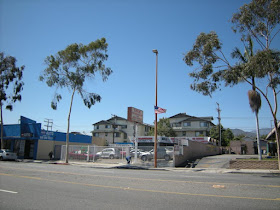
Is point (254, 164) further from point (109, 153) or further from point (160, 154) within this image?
point (109, 153)

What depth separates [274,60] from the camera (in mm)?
15547

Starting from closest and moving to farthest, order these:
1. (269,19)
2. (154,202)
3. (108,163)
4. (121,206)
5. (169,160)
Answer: (121,206) < (154,202) < (269,19) < (169,160) < (108,163)

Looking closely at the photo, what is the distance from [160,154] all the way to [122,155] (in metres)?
4.39

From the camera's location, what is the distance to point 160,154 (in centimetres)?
2552

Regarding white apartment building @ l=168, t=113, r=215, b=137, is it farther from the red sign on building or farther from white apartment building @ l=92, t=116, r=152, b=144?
the red sign on building

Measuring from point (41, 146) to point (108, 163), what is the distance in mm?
13276

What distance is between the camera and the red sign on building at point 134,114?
26.4m

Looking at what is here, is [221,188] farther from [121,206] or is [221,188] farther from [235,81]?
[235,81]

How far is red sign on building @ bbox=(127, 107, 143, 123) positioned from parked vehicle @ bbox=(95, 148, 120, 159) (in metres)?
4.12

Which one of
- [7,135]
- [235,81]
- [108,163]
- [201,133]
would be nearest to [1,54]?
[7,135]

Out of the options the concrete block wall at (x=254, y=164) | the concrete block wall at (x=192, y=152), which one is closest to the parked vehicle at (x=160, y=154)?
the concrete block wall at (x=192, y=152)

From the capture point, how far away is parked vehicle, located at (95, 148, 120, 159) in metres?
27.3

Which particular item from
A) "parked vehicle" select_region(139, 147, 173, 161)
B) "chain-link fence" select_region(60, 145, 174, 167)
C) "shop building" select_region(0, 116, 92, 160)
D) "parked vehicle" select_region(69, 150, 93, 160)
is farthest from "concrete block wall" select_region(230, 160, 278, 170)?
"shop building" select_region(0, 116, 92, 160)

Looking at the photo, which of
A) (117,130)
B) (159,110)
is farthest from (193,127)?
(159,110)
